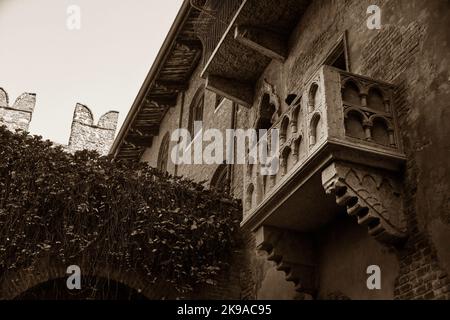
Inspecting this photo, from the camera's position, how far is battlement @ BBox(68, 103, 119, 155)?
25656 millimetres

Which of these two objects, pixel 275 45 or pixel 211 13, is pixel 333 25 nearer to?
pixel 275 45

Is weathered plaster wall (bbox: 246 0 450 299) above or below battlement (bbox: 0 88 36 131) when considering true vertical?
below

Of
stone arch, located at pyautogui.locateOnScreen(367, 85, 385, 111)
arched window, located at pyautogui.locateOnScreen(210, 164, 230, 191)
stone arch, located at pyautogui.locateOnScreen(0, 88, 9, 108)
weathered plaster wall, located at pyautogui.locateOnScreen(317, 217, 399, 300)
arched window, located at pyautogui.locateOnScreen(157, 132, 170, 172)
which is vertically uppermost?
stone arch, located at pyautogui.locateOnScreen(0, 88, 9, 108)

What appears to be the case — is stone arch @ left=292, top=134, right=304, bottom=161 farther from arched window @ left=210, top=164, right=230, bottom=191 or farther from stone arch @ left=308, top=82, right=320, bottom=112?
arched window @ left=210, top=164, right=230, bottom=191

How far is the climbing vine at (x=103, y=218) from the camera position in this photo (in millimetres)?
8914

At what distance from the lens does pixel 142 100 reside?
17.3m

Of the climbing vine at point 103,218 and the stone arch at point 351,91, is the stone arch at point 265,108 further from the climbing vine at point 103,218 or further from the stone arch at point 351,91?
the stone arch at point 351,91

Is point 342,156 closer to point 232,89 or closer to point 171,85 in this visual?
point 232,89

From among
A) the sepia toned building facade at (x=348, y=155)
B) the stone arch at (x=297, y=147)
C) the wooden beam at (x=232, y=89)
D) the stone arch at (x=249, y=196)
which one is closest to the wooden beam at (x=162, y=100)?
the wooden beam at (x=232, y=89)

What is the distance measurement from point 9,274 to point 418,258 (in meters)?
5.95

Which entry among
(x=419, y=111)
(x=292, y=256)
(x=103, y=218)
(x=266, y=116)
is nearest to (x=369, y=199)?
(x=419, y=111)

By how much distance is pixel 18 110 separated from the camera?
25.8 meters

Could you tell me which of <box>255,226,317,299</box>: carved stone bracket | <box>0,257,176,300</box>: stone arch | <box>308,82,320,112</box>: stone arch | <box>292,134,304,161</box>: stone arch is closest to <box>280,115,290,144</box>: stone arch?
<box>292,134,304,161</box>: stone arch

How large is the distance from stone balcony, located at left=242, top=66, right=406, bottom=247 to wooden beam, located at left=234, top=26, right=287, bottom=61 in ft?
10.1
